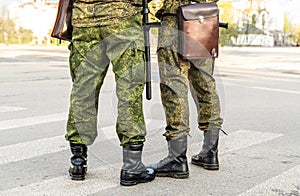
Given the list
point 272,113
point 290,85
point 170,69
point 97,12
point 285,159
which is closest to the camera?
point 97,12

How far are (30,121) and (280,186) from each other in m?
3.32

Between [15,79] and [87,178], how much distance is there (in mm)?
7886

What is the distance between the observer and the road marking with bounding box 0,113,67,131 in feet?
18.6

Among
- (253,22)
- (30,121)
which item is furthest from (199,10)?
(253,22)

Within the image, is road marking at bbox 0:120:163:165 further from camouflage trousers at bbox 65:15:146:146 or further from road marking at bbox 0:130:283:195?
camouflage trousers at bbox 65:15:146:146

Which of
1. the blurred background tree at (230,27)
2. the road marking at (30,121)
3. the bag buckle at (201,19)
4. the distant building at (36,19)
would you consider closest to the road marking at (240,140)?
the bag buckle at (201,19)

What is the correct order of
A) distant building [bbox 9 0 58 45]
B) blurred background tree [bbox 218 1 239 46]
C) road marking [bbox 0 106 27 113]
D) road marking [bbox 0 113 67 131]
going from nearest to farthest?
road marking [bbox 0 113 67 131] → road marking [bbox 0 106 27 113] → distant building [bbox 9 0 58 45] → blurred background tree [bbox 218 1 239 46]

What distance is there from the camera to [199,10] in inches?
137

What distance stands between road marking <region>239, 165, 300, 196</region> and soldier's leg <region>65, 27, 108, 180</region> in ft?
3.51

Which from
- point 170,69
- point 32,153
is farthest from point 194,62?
point 32,153

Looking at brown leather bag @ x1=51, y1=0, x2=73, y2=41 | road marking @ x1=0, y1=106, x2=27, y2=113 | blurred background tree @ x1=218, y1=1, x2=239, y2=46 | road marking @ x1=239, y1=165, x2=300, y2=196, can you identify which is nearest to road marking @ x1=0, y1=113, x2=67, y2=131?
road marking @ x1=0, y1=106, x2=27, y2=113

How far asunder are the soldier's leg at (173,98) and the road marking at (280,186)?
501 mm

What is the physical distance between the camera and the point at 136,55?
332cm

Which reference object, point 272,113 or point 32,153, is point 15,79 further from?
point 32,153
